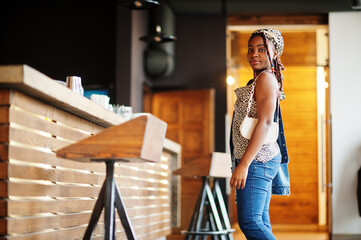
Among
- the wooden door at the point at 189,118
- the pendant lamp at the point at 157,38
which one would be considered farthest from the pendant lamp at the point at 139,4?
the wooden door at the point at 189,118

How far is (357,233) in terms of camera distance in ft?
23.0

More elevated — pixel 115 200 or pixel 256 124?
pixel 256 124

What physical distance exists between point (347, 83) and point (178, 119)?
7.35 feet

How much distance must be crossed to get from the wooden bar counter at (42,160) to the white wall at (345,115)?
4.05 metres

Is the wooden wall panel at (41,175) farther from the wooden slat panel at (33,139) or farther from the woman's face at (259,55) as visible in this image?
the woman's face at (259,55)

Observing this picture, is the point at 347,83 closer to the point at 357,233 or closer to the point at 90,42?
the point at 357,233

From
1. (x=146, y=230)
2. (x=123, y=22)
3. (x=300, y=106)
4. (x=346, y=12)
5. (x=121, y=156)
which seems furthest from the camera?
(x=300, y=106)

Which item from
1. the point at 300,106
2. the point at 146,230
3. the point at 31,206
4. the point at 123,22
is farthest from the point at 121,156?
the point at 300,106

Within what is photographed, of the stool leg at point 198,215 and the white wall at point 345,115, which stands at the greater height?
the white wall at point 345,115

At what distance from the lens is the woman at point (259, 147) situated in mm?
2256

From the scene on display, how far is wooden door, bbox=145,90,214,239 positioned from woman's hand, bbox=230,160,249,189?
5213mm

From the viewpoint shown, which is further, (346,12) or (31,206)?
(346,12)

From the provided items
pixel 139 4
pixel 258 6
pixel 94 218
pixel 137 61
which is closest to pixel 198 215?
pixel 94 218

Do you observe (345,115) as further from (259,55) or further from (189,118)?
(259,55)
